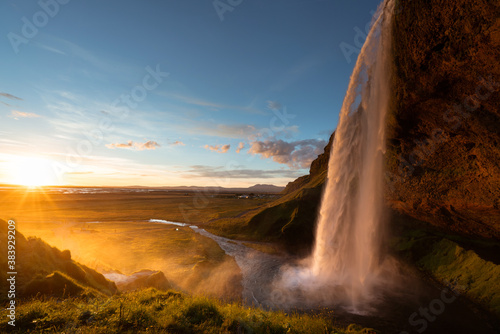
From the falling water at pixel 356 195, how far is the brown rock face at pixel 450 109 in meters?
1.76

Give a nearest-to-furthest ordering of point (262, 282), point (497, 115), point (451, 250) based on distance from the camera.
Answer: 1. point (497, 115)
2. point (262, 282)
3. point (451, 250)

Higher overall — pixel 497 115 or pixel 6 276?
pixel 497 115

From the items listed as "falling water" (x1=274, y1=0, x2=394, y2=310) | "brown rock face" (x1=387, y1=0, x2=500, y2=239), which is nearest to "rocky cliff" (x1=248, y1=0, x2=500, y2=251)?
"brown rock face" (x1=387, y1=0, x2=500, y2=239)

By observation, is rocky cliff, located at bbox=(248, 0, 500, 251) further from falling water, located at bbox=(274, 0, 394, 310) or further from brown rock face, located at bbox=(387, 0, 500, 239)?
falling water, located at bbox=(274, 0, 394, 310)

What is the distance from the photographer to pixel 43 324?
21.6ft

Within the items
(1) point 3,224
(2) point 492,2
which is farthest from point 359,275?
(1) point 3,224

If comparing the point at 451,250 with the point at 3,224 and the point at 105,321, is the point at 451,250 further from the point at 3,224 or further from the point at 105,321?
the point at 3,224

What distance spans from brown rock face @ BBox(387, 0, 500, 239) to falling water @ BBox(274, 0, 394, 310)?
5.76 feet

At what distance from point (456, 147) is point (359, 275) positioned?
12671 mm

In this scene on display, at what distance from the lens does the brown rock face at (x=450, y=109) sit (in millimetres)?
9883

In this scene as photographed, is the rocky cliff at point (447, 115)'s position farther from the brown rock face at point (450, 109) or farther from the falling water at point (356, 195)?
the falling water at point (356, 195)

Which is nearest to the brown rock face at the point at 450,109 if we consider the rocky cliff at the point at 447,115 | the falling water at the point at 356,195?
the rocky cliff at the point at 447,115

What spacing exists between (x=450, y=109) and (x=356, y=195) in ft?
35.0

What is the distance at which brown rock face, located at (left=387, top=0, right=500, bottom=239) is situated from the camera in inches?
389
